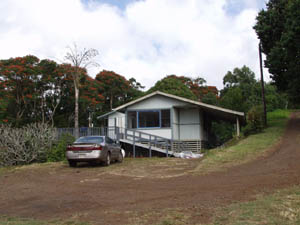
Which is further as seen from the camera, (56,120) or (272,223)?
(56,120)

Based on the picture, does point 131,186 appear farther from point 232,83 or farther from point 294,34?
point 232,83

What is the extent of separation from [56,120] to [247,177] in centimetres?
2759

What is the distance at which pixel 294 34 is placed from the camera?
19.5 meters

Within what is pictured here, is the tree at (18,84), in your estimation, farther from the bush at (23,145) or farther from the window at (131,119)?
the bush at (23,145)

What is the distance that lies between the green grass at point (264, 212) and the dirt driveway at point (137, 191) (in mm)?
296

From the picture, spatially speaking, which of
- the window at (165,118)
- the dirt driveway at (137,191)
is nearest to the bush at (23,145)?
the dirt driveway at (137,191)

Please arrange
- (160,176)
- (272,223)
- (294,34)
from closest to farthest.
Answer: (272,223) → (160,176) → (294,34)

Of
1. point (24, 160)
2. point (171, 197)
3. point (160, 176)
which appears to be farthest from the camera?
point (24, 160)

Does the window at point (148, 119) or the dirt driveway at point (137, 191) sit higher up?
the window at point (148, 119)

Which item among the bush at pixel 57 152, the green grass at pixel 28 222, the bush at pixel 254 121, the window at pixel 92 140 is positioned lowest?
the green grass at pixel 28 222

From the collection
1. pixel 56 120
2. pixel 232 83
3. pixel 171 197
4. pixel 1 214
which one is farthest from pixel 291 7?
pixel 232 83

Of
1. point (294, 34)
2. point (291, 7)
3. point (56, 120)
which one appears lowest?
point (56, 120)

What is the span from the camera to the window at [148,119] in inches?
894

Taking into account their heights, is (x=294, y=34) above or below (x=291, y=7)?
below
